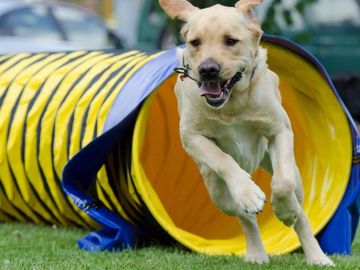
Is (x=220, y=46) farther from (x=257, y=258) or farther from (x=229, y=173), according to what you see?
(x=257, y=258)

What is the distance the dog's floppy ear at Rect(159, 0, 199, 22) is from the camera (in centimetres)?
485

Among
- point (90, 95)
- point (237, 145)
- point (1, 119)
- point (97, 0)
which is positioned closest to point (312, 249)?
point (237, 145)

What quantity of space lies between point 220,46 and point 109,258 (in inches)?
56.1

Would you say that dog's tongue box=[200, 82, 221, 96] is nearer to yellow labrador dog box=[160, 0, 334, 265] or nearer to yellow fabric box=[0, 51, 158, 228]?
yellow labrador dog box=[160, 0, 334, 265]

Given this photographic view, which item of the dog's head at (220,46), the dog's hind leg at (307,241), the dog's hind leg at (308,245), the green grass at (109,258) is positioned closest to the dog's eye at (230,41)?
the dog's head at (220,46)

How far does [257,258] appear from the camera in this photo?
17.0ft

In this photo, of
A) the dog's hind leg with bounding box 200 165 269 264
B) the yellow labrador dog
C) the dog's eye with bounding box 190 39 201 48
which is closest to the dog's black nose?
the yellow labrador dog

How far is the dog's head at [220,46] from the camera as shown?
449 centimetres

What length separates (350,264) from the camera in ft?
16.4

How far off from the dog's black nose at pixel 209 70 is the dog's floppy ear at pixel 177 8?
49 cm

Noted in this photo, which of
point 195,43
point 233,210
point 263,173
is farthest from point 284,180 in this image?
point 263,173

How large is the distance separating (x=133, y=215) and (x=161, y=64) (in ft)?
3.24

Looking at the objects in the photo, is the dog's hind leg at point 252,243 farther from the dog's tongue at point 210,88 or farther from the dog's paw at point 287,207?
the dog's tongue at point 210,88

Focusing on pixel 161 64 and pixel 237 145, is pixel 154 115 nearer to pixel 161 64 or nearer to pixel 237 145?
pixel 161 64
